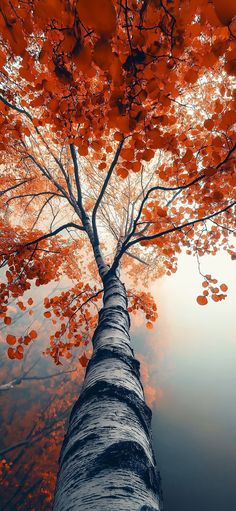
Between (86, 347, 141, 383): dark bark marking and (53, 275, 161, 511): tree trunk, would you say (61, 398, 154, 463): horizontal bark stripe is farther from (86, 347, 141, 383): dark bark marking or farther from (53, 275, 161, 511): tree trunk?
(86, 347, 141, 383): dark bark marking

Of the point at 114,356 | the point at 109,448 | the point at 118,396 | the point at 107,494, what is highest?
the point at 114,356

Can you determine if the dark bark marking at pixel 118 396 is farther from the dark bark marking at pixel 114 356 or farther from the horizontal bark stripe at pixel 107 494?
the horizontal bark stripe at pixel 107 494

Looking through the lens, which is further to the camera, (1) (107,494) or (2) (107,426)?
(2) (107,426)

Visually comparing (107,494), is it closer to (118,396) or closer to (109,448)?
(109,448)

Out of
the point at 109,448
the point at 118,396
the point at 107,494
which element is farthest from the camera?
the point at 118,396

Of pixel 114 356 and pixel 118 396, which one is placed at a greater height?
pixel 114 356

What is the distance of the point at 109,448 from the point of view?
3.49 feet

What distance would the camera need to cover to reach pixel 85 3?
852 millimetres

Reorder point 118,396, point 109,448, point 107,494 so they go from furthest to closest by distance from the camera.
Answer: point 118,396
point 109,448
point 107,494

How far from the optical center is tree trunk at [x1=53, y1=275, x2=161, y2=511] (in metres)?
0.88

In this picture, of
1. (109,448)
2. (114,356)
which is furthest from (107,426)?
(114,356)

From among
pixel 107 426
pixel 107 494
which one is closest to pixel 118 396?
pixel 107 426

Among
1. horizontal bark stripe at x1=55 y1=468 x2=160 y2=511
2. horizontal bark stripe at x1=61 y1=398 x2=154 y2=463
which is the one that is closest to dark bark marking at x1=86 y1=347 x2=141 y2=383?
horizontal bark stripe at x1=61 y1=398 x2=154 y2=463

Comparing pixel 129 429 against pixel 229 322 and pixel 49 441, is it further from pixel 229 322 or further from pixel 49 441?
pixel 229 322
